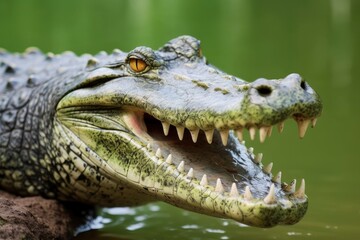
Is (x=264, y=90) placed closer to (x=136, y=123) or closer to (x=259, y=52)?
(x=136, y=123)

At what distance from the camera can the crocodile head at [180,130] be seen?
Result: 3.01 m

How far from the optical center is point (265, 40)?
18.1 m

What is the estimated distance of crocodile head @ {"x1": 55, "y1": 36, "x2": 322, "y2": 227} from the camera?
118 inches

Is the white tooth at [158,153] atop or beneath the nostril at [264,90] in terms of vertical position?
beneath

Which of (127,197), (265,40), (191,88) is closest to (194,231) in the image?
(127,197)

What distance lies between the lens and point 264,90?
3012mm

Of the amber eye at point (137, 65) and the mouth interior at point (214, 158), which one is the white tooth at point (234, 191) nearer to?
the mouth interior at point (214, 158)

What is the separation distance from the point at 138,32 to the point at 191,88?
1697 centimetres

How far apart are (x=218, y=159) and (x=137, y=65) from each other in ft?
2.75

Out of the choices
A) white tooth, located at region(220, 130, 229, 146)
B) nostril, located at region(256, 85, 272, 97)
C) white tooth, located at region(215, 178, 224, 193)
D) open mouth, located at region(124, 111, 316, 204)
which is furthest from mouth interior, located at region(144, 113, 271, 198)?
nostril, located at region(256, 85, 272, 97)

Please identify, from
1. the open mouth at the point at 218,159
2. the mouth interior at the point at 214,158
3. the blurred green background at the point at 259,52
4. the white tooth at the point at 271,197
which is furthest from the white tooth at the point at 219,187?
the blurred green background at the point at 259,52

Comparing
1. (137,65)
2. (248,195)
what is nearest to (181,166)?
(248,195)

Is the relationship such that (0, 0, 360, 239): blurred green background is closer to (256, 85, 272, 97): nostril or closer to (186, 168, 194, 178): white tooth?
(186, 168, 194, 178): white tooth

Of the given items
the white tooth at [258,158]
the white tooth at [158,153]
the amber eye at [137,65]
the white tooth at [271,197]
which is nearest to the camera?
the white tooth at [271,197]
